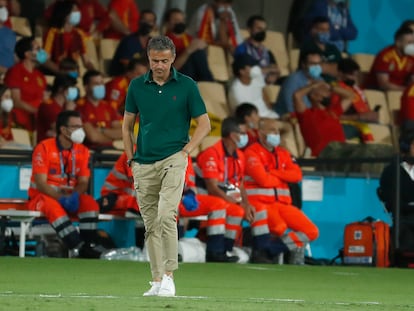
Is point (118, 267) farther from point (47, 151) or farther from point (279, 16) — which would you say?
point (279, 16)

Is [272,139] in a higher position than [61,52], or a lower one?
lower

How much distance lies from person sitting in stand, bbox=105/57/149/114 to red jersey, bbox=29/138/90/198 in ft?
9.13

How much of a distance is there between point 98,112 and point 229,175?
238 centimetres

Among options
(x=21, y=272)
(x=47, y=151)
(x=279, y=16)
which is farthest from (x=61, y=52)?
(x=21, y=272)

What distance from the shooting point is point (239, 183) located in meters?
16.9

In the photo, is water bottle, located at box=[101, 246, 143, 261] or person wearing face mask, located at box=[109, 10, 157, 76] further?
person wearing face mask, located at box=[109, 10, 157, 76]

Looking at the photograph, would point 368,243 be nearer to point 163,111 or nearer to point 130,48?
point 130,48

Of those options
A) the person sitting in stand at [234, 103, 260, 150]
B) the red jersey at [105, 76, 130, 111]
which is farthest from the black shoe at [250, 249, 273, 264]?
the red jersey at [105, 76, 130, 111]

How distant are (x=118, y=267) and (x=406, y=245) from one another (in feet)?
14.2

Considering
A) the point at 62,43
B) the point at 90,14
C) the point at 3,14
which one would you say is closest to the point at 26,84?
the point at 3,14

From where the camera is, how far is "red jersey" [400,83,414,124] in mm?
21312

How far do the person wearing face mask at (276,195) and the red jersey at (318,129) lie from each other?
8.40 ft

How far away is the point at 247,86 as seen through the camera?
66.9 ft

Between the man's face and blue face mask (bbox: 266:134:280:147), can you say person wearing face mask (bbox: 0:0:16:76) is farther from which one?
the man's face
